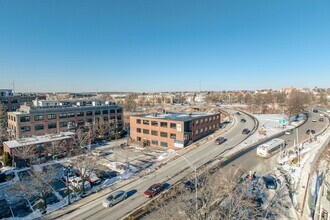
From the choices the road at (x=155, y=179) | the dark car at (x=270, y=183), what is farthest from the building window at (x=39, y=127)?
the dark car at (x=270, y=183)

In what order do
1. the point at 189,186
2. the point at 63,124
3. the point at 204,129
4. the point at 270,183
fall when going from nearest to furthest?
1. the point at 189,186
2. the point at 270,183
3. the point at 63,124
4. the point at 204,129

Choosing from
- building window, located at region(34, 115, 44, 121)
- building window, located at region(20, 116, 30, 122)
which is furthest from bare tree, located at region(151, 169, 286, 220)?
building window, located at region(20, 116, 30, 122)

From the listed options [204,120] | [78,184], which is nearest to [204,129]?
[204,120]

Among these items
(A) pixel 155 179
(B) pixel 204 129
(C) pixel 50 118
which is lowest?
(A) pixel 155 179

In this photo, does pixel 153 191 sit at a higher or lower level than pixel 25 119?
lower

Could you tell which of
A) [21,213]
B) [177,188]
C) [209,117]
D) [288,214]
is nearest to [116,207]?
[177,188]

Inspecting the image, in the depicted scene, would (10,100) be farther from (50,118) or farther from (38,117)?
(50,118)

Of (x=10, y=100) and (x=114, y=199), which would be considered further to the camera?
(x=10, y=100)

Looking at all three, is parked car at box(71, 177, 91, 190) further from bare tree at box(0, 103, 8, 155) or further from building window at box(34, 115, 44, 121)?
bare tree at box(0, 103, 8, 155)
